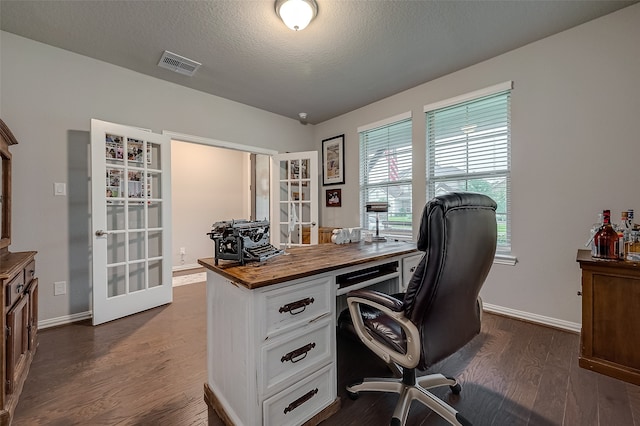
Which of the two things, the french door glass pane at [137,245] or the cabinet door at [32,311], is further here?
the french door glass pane at [137,245]

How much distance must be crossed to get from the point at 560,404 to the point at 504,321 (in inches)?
47.2

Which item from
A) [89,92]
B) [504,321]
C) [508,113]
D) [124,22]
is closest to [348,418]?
[504,321]

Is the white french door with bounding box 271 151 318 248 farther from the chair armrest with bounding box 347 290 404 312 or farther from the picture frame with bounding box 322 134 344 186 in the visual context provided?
the chair armrest with bounding box 347 290 404 312

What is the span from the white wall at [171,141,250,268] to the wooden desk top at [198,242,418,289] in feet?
12.2

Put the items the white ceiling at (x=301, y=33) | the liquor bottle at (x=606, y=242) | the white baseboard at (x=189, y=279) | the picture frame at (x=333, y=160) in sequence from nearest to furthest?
the liquor bottle at (x=606, y=242)
the white ceiling at (x=301, y=33)
the white baseboard at (x=189, y=279)
the picture frame at (x=333, y=160)

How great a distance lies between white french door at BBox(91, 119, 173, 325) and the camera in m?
2.61

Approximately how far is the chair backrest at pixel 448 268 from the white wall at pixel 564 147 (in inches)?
68.8

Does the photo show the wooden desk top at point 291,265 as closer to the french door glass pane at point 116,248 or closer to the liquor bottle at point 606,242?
the liquor bottle at point 606,242

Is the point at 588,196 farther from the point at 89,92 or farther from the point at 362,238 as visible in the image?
the point at 89,92

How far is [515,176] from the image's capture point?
265 centimetres

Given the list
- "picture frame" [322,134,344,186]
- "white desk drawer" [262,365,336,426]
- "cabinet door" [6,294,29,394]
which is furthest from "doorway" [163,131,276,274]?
"white desk drawer" [262,365,336,426]

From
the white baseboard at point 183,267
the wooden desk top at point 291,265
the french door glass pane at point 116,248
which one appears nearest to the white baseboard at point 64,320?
the french door glass pane at point 116,248

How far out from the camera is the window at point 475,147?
2740 millimetres

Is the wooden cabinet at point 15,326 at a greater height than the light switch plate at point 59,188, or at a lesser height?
lesser
